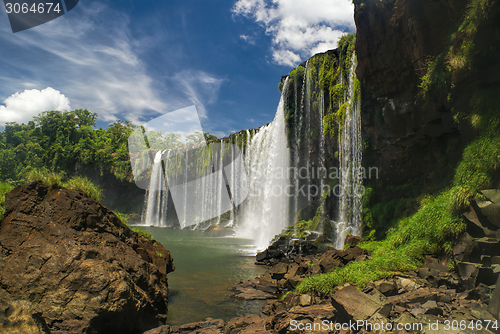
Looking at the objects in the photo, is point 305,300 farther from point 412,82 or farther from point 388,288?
point 412,82

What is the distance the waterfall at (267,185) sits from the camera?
24.0 metres

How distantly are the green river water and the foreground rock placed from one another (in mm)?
1119

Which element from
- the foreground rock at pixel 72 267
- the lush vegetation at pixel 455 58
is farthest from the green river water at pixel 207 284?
the lush vegetation at pixel 455 58

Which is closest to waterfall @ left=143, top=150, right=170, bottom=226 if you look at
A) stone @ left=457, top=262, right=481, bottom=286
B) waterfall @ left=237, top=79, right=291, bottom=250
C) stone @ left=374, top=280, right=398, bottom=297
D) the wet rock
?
the wet rock

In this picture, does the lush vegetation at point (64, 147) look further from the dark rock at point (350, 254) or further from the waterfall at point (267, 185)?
the dark rock at point (350, 254)

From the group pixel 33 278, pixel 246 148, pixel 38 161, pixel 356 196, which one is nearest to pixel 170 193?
pixel 246 148

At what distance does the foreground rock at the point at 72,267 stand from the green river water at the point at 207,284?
112 cm

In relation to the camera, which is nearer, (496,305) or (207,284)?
(496,305)

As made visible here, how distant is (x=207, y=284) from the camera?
10133 mm

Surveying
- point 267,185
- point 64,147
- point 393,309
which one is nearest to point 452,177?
point 393,309

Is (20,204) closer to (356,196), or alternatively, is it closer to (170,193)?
(356,196)

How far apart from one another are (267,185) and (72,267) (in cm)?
2115

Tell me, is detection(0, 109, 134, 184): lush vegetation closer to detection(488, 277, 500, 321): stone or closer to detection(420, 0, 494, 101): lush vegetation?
detection(420, 0, 494, 101): lush vegetation

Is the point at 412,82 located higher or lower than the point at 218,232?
higher
